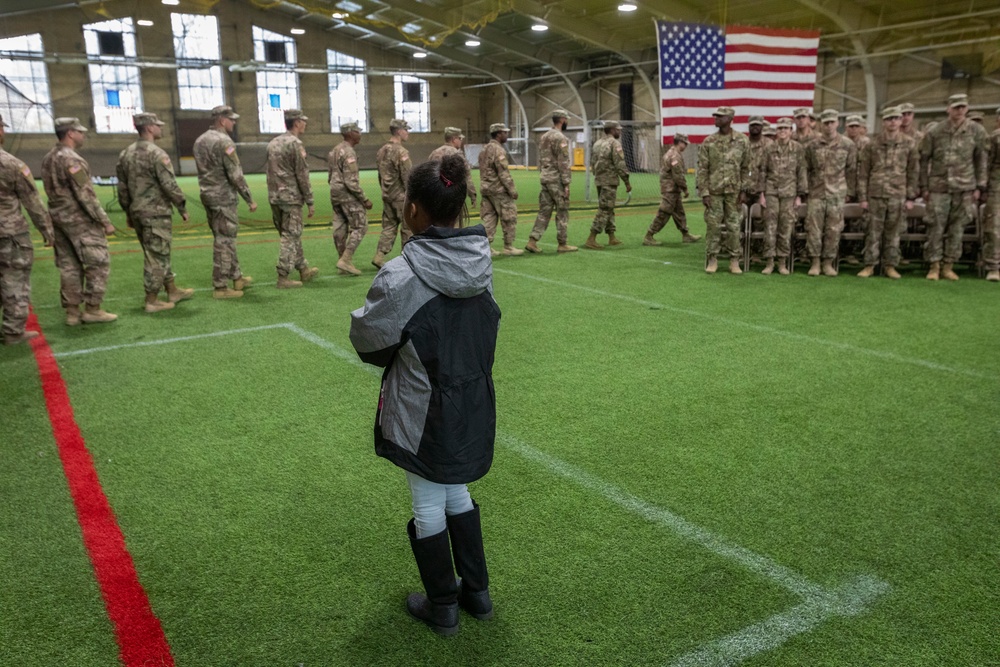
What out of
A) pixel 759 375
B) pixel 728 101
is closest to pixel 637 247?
pixel 728 101

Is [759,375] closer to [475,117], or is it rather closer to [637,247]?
[637,247]

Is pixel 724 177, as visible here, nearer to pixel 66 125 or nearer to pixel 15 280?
pixel 66 125

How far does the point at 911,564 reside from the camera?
3.09m

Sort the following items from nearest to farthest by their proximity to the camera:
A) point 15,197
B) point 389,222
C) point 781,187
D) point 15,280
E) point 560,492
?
point 560,492, point 15,197, point 15,280, point 781,187, point 389,222

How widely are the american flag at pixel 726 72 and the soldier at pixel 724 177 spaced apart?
2.28 m

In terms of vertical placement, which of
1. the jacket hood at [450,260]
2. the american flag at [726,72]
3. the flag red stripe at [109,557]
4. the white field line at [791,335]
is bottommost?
the flag red stripe at [109,557]

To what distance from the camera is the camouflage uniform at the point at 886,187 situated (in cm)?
884

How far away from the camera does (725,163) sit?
9.10m

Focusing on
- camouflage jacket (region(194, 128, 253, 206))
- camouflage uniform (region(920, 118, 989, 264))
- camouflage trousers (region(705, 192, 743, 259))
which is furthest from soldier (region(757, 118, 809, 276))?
camouflage jacket (region(194, 128, 253, 206))

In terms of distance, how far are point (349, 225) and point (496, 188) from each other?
94.2 inches

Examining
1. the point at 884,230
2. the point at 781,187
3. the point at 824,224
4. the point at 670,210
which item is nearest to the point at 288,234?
the point at 781,187

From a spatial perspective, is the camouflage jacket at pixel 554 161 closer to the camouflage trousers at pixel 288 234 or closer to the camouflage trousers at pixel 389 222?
the camouflage trousers at pixel 389 222

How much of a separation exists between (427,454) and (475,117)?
1760 inches

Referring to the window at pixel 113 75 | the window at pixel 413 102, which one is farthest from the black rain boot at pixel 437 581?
the window at pixel 413 102
